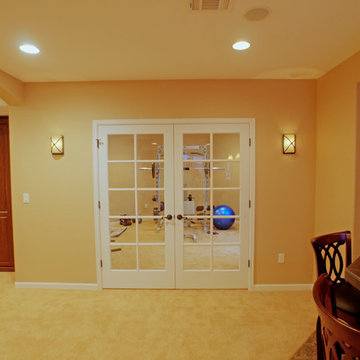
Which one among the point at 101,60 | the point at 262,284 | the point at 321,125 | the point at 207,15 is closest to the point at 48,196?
the point at 101,60

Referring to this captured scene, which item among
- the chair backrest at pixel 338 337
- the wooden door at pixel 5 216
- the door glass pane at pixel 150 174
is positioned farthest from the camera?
the wooden door at pixel 5 216

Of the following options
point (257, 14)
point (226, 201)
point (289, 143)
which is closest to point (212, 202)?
point (226, 201)

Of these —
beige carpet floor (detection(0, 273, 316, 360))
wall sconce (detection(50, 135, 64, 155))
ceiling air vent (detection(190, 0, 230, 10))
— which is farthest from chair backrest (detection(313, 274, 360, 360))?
wall sconce (detection(50, 135, 64, 155))

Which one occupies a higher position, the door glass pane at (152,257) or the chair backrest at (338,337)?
the chair backrest at (338,337)

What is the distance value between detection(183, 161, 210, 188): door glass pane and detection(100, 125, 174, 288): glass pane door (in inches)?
7.8

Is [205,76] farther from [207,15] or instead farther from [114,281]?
[114,281]

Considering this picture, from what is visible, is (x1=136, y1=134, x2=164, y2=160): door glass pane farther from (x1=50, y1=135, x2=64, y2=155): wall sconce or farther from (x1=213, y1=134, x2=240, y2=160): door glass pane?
(x1=50, y1=135, x2=64, y2=155): wall sconce

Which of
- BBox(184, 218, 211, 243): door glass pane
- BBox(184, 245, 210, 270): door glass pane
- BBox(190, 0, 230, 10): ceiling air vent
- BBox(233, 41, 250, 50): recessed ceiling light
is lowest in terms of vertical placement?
BBox(184, 245, 210, 270): door glass pane

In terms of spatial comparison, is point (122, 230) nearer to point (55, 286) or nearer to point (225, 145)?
point (55, 286)

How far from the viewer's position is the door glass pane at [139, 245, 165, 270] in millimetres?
3103

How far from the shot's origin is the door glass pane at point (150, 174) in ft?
9.93

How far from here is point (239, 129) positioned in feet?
9.68

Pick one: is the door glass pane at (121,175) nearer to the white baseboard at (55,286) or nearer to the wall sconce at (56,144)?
the wall sconce at (56,144)

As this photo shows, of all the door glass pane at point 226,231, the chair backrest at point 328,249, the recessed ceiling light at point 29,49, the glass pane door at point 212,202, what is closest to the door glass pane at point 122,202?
the glass pane door at point 212,202
